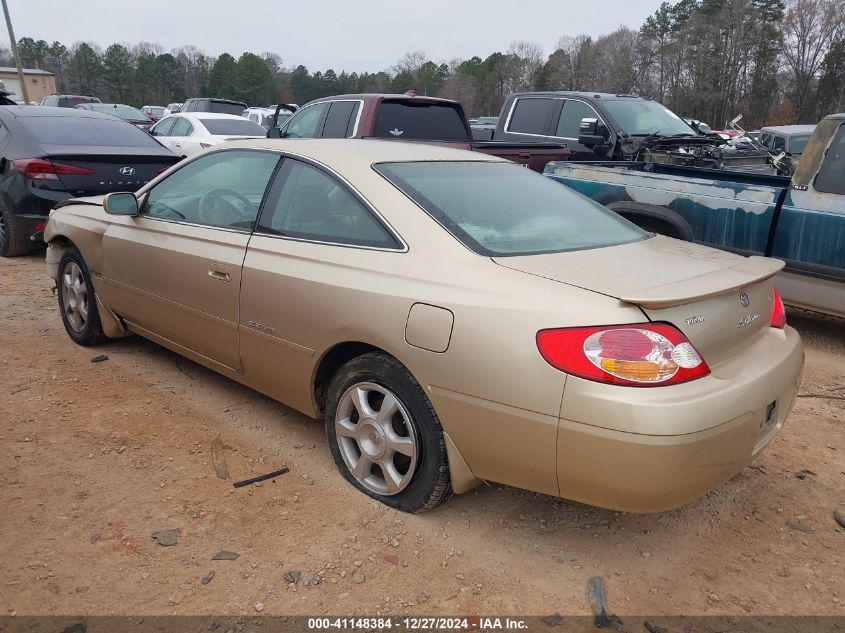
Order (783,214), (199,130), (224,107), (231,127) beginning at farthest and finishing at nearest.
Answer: (224,107) < (231,127) < (199,130) < (783,214)

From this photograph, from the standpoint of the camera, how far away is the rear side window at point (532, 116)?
8961 millimetres

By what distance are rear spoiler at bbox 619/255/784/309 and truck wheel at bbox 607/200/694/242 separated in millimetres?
2665

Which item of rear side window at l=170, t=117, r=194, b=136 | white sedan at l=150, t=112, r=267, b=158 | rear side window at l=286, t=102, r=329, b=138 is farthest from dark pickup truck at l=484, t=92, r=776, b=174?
rear side window at l=170, t=117, r=194, b=136

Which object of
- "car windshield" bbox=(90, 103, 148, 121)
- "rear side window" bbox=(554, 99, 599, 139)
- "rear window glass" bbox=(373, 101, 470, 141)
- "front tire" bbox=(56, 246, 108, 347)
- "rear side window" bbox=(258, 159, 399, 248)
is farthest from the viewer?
"car windshield" bbox=(90, 103, 148, 121)

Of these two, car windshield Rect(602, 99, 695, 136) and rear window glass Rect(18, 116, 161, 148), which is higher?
car windshield Rect(602, 99, 695, 136)

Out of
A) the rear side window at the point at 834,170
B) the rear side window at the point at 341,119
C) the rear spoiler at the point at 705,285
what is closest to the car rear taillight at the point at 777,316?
the rear spoiler at the point at 705,285

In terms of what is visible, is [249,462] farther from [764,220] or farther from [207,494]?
[764,220]

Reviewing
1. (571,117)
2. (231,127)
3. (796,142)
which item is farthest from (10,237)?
(796,142)

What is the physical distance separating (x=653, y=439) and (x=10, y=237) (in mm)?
7327

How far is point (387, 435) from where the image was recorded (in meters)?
2.81

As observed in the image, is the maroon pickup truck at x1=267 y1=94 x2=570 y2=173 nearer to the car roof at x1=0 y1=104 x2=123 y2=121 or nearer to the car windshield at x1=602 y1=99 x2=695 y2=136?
the car windshield at x1=602 y1=99 x2=695 y2=136

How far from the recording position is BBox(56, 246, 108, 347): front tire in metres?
4.59

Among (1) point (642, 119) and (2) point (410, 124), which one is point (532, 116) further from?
(2) point (410, 124)

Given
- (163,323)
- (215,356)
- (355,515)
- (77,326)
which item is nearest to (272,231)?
(215,356)
